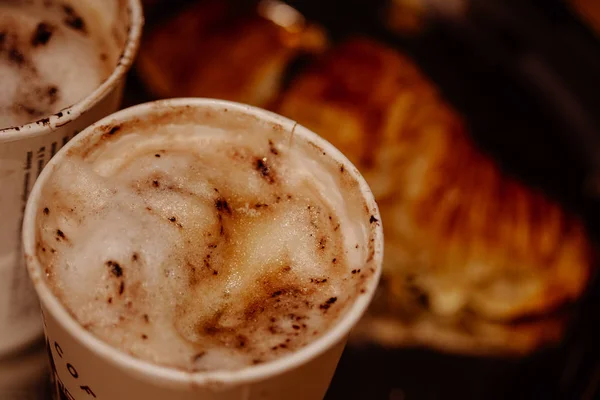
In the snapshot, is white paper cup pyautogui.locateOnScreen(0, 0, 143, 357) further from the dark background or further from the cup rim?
the dark background

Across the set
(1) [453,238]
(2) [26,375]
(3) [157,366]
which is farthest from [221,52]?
(3) [157,366]

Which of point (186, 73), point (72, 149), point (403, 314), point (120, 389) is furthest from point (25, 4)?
point (403, 314)

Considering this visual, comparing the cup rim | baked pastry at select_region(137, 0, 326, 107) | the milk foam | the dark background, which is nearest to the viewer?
the cup rim

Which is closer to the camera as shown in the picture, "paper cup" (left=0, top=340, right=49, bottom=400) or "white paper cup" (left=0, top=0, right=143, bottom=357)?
"white paper cup" (left=0, top=0, right=143, bottom=357)

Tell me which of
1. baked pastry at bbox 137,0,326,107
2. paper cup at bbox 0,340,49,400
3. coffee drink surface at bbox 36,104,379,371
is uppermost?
coffee drink surface at bbox 36,104,379,371

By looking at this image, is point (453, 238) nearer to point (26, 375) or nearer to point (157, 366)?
point (26, 375)

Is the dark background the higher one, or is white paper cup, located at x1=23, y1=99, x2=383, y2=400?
white paper cup, located at x1=23, y1=99, x2=383, y2=400

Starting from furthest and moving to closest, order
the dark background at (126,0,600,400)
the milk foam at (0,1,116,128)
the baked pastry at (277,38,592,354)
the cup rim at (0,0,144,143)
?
the baked pastry at (277,38,592,354), the dark background at (126,0,600,400), the milk foam at (0,1,116,128), the cup rim at (0,0,144,143)

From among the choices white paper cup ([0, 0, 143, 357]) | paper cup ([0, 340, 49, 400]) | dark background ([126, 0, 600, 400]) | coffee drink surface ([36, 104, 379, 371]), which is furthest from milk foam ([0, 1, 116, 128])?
dark background ([126, 0, 600, 400])
